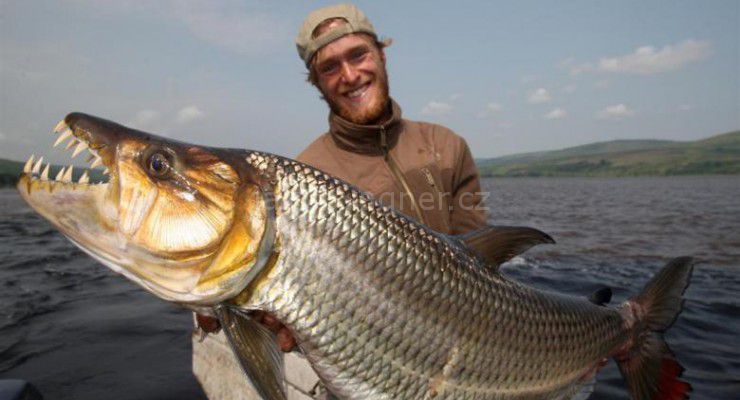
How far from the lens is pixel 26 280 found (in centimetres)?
1176

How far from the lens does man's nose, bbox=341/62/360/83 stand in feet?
13.0

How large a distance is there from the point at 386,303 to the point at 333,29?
8.18 feet

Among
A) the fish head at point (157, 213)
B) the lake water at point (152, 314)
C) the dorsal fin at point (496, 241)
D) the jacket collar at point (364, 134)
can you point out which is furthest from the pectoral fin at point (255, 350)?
the lake water at point (152, 314)

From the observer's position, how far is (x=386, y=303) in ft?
7.61

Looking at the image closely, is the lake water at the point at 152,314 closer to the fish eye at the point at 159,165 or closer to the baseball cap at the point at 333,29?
the baseball cap at the point at 333,29

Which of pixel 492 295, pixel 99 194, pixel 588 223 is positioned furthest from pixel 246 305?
pixel 588 223

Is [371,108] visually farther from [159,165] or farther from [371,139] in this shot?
[159,165]

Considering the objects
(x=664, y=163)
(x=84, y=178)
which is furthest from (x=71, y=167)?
(x=664, y=163)

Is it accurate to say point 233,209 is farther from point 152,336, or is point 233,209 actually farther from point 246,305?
point 152,336

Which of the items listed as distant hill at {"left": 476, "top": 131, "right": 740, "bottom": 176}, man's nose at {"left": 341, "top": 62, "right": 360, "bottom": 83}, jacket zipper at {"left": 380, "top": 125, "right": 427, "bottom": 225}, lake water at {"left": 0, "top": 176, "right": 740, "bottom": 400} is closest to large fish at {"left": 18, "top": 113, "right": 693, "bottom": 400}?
jacket zipper at {"left": 380, "top": 125, "right": 427, "bottom": 225}

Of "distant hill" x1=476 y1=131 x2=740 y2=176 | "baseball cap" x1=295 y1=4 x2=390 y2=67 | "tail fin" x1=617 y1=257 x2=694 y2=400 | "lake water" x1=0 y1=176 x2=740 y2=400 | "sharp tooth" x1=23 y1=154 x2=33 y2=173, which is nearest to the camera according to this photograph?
"sharp tooth" x1=23 y1=154 x2=33 y2=173

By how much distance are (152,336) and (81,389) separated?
72.8 inches

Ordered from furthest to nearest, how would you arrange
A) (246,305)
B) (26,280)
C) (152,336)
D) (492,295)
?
(26,280) < (152,336) < (492,295) < (246,305)

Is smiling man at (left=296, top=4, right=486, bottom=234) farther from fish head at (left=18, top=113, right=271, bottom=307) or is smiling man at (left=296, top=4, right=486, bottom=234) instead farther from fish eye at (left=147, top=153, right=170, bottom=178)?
fish eye at (left=147, top=153, right=170, bottom=178)
